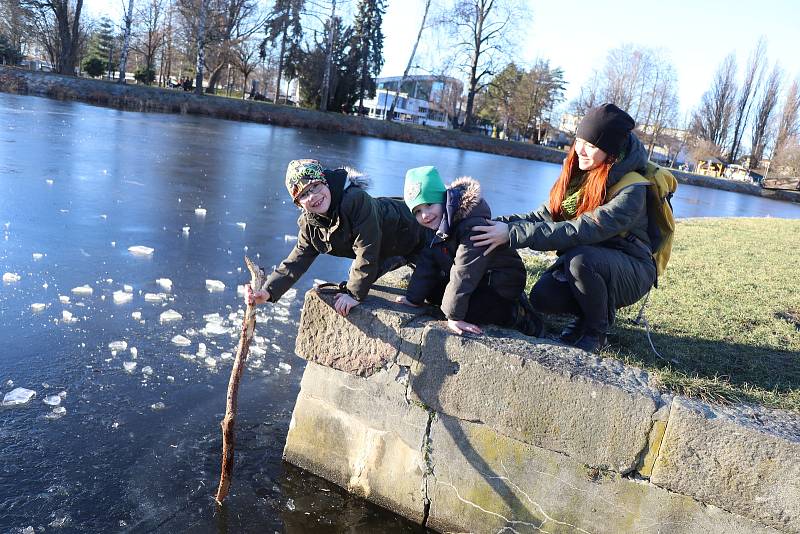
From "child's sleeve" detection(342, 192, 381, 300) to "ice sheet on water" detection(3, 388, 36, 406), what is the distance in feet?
7.43

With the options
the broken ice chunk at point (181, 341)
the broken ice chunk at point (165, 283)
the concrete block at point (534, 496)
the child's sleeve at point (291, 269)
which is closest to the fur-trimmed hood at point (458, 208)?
the child's sleeve at point (291, 269)

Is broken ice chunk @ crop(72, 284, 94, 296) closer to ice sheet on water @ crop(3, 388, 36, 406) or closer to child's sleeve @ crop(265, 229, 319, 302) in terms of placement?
ice sheet on water @ crop(3, 388, 36, 406)

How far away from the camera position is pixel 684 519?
2.89m

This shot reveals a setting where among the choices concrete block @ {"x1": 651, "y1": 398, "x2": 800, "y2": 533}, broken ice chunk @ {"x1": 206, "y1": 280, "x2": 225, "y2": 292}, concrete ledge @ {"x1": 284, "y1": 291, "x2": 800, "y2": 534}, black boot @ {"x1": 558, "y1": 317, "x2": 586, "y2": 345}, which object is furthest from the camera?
broken ice chunk @ {"x1": 206, "y1": 280, "x2": 225, "y2": 292}

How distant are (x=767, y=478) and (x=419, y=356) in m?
1.65

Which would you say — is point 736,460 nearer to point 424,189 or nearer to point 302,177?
point 424,189

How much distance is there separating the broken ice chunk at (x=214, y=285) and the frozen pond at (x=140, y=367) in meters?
0.02

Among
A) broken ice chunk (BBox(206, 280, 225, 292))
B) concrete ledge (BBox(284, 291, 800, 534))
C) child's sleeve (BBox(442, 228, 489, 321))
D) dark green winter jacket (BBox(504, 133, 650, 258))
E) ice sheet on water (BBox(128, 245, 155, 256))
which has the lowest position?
broken ice chunk (BBox(206, 280, 225, 292))

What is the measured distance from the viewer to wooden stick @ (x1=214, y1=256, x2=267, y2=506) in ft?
11.2

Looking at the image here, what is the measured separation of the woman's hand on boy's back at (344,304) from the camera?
3521 millimetres

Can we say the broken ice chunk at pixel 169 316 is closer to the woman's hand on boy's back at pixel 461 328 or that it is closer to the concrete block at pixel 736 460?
the woman's hand on boy's back at pixel 461 328

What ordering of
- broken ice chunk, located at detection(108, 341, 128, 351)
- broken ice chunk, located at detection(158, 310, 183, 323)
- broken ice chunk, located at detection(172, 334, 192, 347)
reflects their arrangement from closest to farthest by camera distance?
Result: broken ice chunk, located at detection(108, 341, 128, 351) < broken ice chunk, located at detection(172, 334, 192, 347) < broken ice chunk, located at detection(158, 310, 183, 323)

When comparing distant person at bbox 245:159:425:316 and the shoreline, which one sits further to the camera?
the shoreline

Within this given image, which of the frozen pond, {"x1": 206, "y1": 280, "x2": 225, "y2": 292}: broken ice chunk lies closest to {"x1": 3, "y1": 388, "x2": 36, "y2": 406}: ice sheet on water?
the frozen pond
